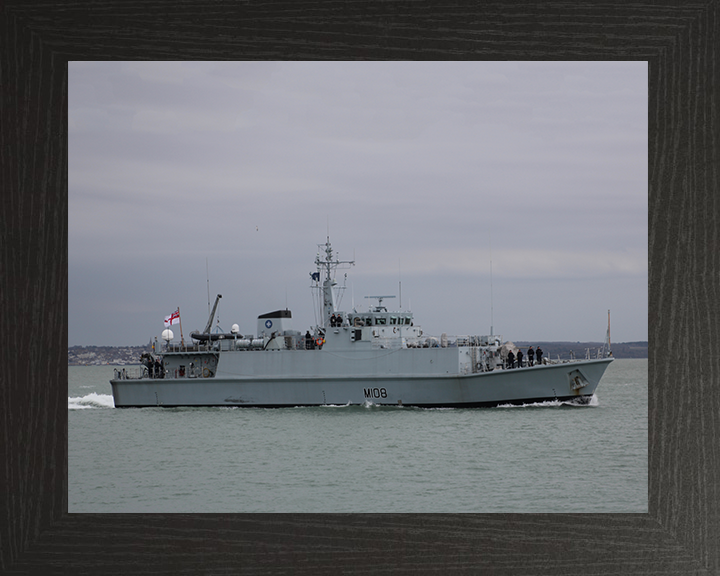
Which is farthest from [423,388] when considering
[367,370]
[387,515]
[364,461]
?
[387,515]

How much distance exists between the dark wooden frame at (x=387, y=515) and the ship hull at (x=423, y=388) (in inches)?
498

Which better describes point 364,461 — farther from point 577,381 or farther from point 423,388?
point 577,381

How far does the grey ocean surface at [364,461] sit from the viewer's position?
8.32m

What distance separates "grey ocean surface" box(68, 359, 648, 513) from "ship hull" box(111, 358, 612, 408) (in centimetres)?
21

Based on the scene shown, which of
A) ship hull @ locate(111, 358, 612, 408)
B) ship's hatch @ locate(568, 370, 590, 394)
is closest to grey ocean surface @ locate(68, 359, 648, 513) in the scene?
ship hull @ locate(111, 358, 612, 408)

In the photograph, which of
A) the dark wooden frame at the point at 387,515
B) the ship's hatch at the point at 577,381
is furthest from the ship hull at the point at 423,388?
the dark wooden frame at the point at 387,515

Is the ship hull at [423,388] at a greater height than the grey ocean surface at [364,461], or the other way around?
the ship hull at [423,388]

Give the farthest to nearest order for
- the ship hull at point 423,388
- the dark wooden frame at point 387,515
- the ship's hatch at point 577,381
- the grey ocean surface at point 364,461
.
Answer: the ship's hatch at point 577,381
the ship hull at point 423,388
the grey ocean surface at point 364,461
the dark wooden frame at point 387,515

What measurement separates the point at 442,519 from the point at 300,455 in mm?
9201

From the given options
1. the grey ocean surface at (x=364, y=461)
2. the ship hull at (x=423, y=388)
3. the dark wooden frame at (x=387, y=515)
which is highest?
the dark wooden frame at (x=387, y=515)

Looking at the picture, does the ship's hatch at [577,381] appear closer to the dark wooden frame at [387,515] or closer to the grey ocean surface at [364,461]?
the grey ocean surface at [364,461]

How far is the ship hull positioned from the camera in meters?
15.0

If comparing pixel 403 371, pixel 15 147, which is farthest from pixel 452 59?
pixel 403 371

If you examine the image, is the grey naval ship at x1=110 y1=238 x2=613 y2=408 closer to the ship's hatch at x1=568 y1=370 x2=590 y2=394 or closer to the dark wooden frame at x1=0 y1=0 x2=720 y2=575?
the ship's hatch at x1=568 y1=370 x2=590 y2=394
